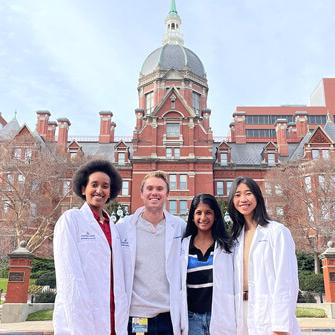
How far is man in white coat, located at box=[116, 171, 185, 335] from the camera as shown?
406cm

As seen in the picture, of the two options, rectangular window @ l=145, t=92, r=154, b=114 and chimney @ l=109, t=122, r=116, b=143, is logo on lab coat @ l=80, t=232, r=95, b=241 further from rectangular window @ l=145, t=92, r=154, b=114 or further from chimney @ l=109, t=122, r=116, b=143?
rectangular window @ l=145, t=92, r=154, b=114

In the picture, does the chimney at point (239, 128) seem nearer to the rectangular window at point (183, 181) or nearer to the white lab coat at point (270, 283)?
the rectangular window at point (183, 181)

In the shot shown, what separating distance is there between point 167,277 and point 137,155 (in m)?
37.1

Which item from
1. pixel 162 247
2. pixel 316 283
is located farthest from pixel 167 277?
pixel 316 283

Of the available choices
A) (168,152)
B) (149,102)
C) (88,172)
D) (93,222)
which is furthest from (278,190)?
(93,222)

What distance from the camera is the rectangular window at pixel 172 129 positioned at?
41.5 m

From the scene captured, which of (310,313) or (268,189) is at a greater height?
(268,189)

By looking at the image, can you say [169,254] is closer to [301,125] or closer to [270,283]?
[270,283]

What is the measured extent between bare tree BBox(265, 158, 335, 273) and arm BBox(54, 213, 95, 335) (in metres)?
29.4

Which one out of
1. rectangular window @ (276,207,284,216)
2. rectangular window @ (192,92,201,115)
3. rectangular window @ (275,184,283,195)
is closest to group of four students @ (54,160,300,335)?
rectangular window @ (276,207,284,216)

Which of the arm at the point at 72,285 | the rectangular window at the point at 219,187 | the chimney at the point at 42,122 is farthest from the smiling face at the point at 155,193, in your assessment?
the chimney at the point at 42,122

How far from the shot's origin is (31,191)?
3206 cm

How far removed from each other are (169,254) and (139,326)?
82 cm

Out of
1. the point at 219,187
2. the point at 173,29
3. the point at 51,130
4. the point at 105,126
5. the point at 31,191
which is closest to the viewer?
the point at 31,191
